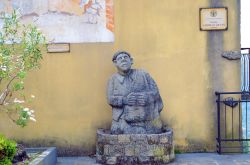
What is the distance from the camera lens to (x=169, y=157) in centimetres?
666

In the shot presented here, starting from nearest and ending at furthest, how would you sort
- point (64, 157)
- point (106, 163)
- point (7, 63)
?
point (7, 63) < point (106, 163) < point (64, 157)

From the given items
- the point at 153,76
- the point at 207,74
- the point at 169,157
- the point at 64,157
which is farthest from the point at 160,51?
the point at 64,157

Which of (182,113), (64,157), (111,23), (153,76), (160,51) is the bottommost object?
(64,157)

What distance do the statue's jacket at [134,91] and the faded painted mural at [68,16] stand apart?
3.49 feet

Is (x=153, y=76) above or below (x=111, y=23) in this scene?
below

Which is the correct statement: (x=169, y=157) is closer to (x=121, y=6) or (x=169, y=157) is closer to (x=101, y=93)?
(x=101, y=93)

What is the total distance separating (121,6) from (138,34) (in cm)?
60

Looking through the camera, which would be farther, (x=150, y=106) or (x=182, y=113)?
(x=182, y=113)

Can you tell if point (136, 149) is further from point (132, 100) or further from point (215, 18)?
point (215, 18)

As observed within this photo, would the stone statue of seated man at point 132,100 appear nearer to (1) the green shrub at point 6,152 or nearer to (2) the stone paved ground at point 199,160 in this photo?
(2) the stone paved ground at point 199,160

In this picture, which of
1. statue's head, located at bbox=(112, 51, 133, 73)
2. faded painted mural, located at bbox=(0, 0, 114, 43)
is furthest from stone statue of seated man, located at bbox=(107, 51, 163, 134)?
faded painted mural, located at bbox=(0, 0, 114, 43)

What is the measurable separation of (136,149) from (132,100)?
0.81 meters

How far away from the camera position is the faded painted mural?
292 inches

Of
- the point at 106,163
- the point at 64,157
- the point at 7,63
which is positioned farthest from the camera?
the point at 64,157
